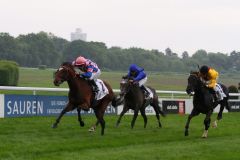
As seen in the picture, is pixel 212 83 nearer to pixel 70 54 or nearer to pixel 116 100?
pixel 116 100

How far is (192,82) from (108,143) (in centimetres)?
301

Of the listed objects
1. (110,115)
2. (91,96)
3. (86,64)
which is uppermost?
(86,64)

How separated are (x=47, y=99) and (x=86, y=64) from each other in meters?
3.83

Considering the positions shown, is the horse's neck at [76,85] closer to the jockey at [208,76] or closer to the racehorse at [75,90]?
the racehorse at [75,90]

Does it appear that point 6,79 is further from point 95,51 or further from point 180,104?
point 95,51

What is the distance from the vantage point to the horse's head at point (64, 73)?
10.8 m

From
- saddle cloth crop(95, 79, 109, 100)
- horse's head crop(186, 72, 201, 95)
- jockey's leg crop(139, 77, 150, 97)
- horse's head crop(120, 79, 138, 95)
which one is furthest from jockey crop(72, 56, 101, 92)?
jockey's leg crop(139, 77, 150, 97)

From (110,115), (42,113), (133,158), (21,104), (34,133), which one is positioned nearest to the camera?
(133,158)

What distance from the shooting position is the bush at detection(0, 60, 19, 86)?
2862cm

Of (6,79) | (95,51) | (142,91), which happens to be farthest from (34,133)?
(95,51)

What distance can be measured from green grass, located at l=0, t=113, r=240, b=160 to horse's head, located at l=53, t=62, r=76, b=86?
1136 mm

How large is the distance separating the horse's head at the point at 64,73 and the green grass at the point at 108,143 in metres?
1.14

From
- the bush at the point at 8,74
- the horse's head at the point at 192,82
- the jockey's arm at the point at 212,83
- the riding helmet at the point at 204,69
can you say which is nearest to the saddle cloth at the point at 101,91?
the horse's head at the point at 192,82

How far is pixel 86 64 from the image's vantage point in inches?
Result: 468
